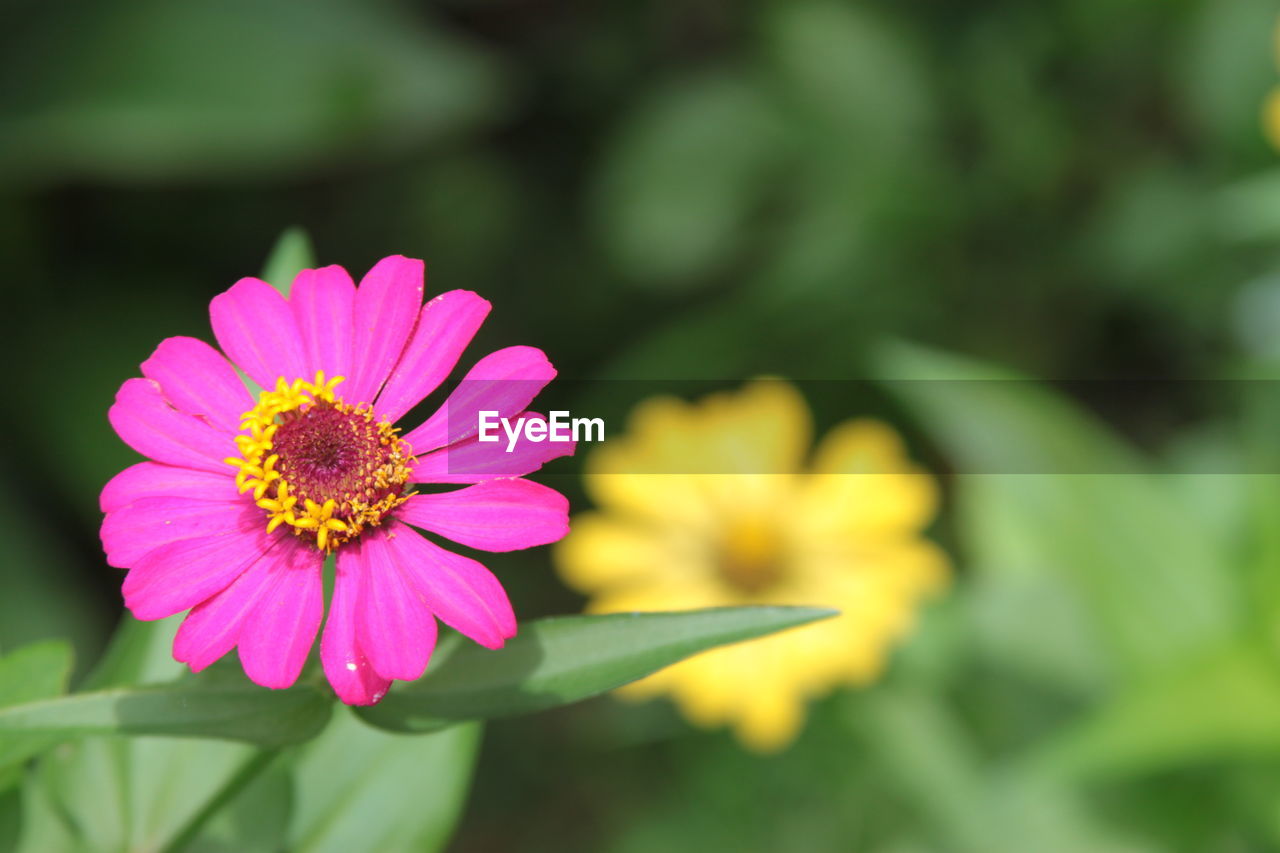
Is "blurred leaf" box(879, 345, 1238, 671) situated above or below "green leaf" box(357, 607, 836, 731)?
below

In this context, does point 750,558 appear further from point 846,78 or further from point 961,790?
point 846,78

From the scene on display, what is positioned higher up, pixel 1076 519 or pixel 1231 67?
pixel 1231 67

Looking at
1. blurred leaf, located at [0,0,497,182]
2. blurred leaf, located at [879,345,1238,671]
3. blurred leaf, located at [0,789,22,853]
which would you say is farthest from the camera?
blurred leaf, located at [0,0,497,182]

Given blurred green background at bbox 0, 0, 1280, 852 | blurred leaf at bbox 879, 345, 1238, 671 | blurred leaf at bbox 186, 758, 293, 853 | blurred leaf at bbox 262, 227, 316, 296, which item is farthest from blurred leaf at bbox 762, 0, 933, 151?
blurred leaf at bbox 186, 758, 293, 853

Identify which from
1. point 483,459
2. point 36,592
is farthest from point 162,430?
point 36,592

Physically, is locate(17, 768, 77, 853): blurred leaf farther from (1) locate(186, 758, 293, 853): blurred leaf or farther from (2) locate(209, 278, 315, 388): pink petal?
(2) locate(209, 278, 315, 388): pink petal

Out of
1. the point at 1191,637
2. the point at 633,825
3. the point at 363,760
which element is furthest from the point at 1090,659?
the point at 363,760

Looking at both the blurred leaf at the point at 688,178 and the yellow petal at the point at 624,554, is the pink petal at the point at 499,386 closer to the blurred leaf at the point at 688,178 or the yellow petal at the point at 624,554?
the yellow petal at the point at 624,554
